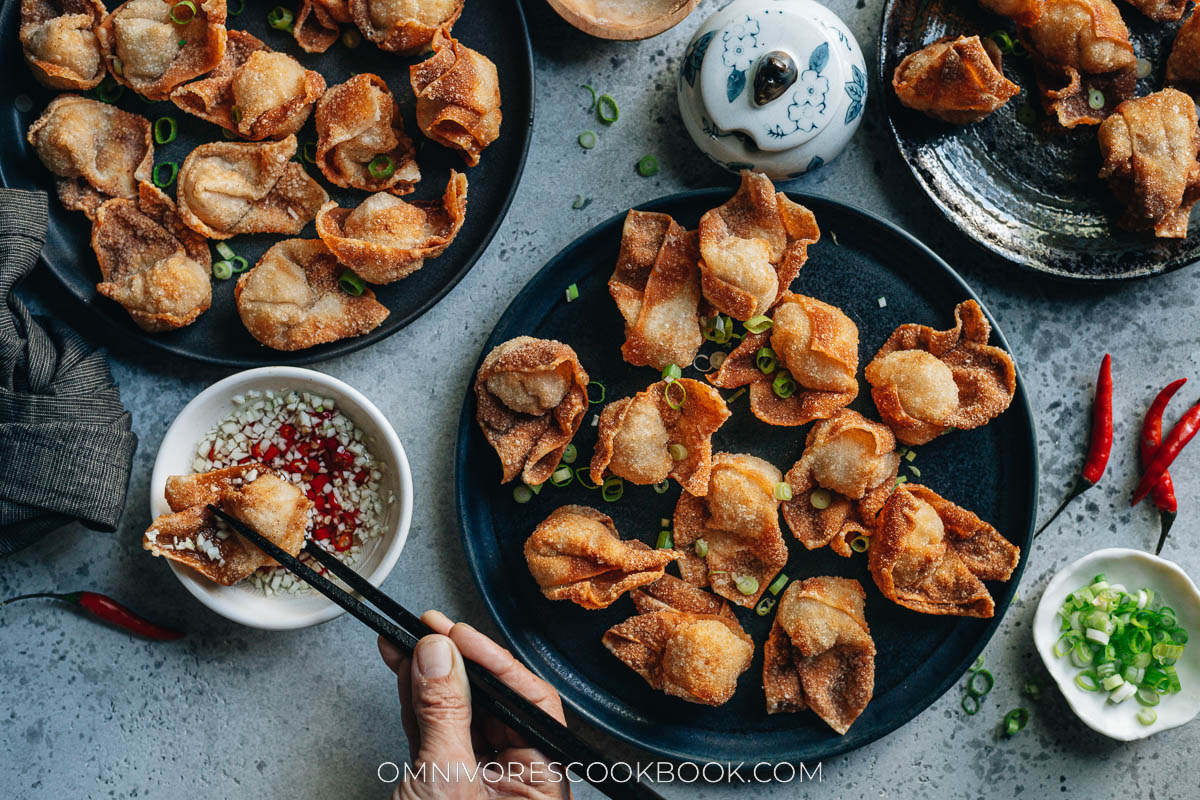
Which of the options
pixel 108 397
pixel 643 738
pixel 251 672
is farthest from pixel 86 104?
pixel 643 738

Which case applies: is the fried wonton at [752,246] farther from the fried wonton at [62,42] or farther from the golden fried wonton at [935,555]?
the fried wonton at [62,42]

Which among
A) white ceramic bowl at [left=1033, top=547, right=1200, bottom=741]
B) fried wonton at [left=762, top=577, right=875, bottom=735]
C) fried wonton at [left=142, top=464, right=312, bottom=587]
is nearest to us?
fried wonton at [left=142, top=464, right=312, bottom=587]

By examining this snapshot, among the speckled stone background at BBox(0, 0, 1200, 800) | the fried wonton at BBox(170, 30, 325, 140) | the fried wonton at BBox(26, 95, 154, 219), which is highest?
the fried wonton at BBox(170, 30, 325, 140)

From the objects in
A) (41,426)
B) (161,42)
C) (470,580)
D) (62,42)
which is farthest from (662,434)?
(62,42)

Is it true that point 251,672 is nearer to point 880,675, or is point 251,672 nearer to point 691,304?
point 691,304

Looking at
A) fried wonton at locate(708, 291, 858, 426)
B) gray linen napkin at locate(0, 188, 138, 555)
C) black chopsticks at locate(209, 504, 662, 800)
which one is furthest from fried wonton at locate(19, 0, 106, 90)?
fried wonton at locate(708, 291, 858, 426)

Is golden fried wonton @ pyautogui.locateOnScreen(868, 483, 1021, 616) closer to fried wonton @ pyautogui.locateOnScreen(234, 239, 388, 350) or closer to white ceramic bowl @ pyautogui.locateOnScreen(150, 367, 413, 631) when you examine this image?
white ceramic bowl @ pyautogui.locateOnScreen(150, 367, 413, 631)

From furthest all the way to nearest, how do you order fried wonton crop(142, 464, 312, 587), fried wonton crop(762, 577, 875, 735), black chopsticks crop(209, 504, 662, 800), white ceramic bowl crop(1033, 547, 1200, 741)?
white ceramic bowl crop(1033, 547, 1200, 741) → fried wonton crop(762, 577, 875, 735) → fried wonton crop(142, 464, 312, 587) → black chopsticks crop(209, 504, 662, 800)
